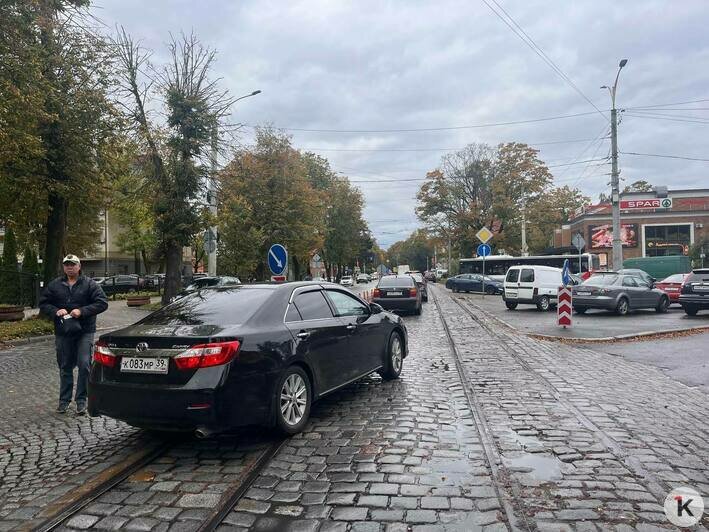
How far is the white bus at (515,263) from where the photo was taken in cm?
4211

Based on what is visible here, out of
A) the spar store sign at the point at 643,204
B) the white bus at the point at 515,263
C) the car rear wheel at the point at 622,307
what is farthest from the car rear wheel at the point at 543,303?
the spar store sign at the point at 643,204

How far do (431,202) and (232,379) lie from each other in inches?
2070

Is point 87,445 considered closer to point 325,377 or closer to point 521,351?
point 325,377

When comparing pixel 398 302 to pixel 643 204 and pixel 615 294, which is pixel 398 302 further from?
pixel 643 204

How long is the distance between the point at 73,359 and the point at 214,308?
6.54 ft

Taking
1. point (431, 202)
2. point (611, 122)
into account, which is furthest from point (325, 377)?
point (431, 202)

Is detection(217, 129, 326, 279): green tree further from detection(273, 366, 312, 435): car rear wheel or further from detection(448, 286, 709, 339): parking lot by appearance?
detection(273, 366, 312, 435): car rear wheel

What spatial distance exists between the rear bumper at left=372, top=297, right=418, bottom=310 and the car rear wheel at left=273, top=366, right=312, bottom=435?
13796mm

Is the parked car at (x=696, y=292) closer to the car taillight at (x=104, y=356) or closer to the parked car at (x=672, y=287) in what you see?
the parked car at (x=672, y=287)

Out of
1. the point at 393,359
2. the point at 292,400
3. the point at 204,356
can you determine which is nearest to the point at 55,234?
the point at 393,359

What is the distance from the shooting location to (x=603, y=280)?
61.9 ft

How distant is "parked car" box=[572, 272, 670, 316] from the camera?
18219 millimetres

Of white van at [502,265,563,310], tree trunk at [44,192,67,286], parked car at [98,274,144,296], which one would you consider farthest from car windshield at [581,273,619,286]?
parked car at [98,274,144,296]

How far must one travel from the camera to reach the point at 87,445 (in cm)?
520
